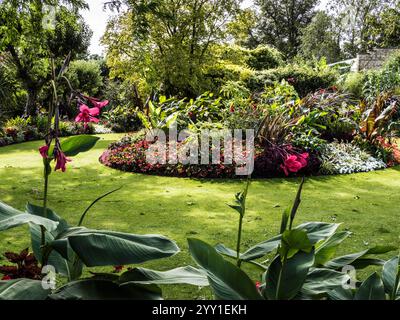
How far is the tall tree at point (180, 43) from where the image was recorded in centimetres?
1437

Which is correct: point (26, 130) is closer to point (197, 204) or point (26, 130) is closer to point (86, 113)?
point (197, 204)

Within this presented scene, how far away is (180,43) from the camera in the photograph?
14.8m

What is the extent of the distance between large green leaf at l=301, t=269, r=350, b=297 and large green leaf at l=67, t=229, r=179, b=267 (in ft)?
1.86

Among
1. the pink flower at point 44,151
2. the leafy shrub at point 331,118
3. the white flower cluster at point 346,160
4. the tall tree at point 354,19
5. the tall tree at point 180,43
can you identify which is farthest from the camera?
the tall tree at point 354,19

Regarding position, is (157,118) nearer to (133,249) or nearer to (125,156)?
(125,156)

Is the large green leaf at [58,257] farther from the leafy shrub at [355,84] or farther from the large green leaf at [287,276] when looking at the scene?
the leafy shrub at [355,84]

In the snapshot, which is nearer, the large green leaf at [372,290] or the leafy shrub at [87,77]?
the large green leaf at [372,290]

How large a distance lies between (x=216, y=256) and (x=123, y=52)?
15.8m

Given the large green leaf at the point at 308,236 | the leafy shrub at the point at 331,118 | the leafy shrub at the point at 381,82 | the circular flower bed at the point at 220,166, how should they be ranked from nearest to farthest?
the large green leaf at the point at 308,236
the circular flower bed at the point at 220,166
the leafy shrub at the point at 331,118
the leafy shrub at the point at 381,82

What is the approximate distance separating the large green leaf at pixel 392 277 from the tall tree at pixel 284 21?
124 feet

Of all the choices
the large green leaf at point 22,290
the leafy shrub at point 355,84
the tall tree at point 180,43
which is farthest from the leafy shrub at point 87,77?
the large green leaf at point 22,290

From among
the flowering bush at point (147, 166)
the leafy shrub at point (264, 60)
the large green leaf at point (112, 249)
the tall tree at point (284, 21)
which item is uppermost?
the tall tree at point (284, 21)

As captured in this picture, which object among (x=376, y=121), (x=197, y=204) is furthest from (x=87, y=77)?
(x=197, y=204)

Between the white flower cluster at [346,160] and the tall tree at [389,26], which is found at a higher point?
the tall tree at [389,26]
